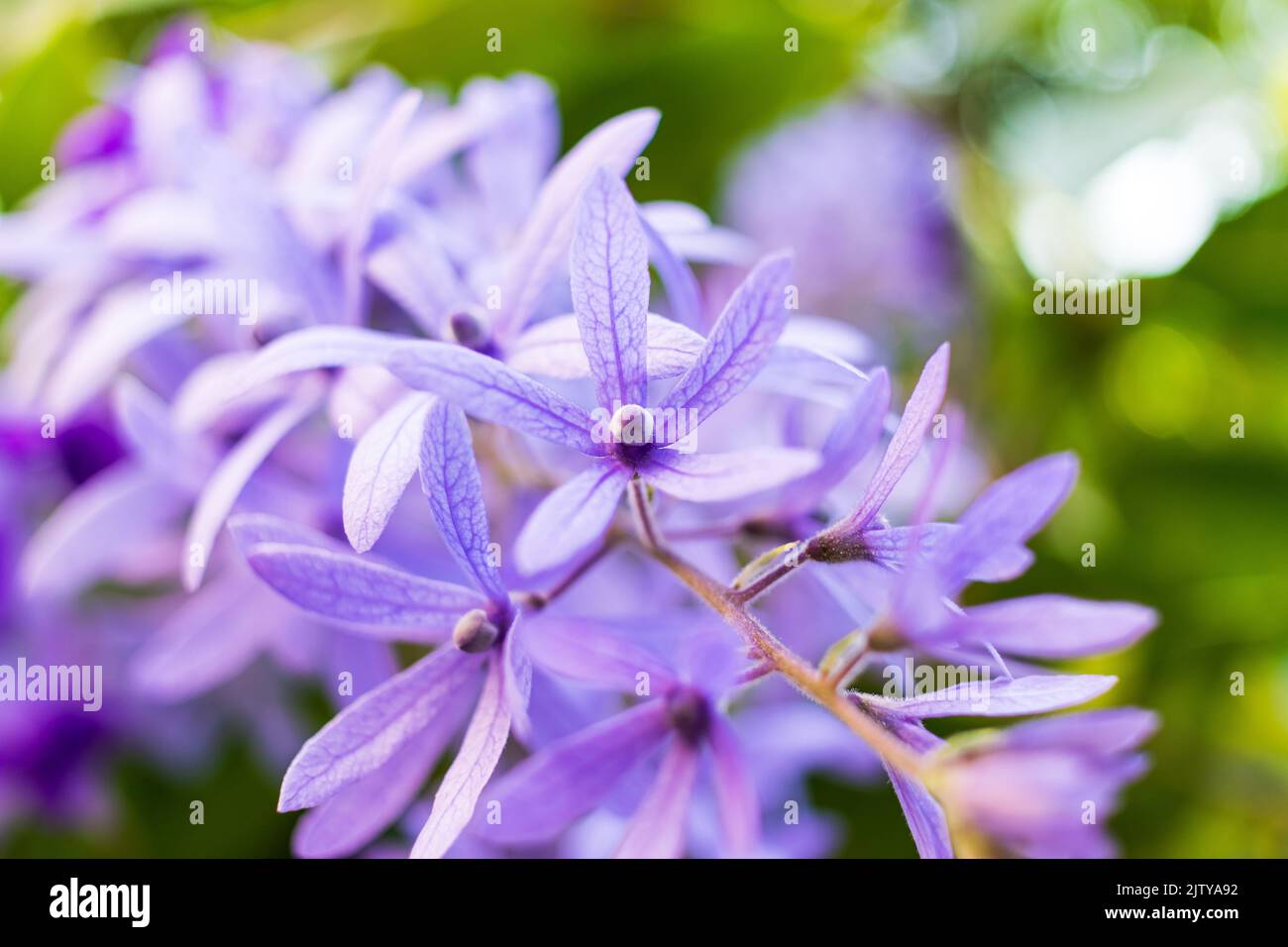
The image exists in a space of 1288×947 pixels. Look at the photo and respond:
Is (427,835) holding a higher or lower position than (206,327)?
lower

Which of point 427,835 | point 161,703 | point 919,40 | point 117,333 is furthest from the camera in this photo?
point 919,40

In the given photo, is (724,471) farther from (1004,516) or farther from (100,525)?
(100,525)

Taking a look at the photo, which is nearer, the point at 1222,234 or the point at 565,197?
the point at 565,197

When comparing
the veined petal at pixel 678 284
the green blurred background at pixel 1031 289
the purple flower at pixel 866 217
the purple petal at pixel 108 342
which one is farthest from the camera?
the purple flower at pixel 866 217

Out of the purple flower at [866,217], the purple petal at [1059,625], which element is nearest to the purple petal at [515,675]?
the purple petal at [1059,625]

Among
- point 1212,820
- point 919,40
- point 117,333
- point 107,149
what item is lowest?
point 1212,820

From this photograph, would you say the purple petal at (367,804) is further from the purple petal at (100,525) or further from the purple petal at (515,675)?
the purple petal at (100,525)

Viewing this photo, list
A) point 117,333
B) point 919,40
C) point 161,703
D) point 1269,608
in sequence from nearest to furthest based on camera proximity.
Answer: point 117,333
point 161,703
point 1269,608
point 919,40

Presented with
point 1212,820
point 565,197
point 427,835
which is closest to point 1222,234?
point 1212,820

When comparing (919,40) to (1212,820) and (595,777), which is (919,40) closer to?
(1212,820)
